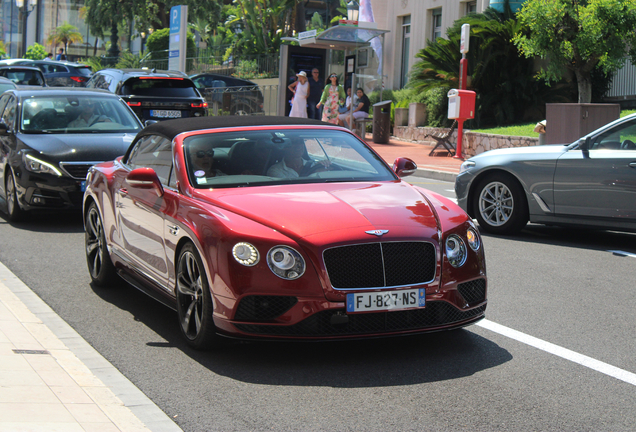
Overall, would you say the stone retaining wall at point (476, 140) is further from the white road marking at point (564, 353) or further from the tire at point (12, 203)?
the white road marking at point (564, 353)

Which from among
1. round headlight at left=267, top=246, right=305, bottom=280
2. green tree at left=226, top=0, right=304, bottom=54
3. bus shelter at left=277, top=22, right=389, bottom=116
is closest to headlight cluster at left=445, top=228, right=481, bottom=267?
round headlight at left=267, top=246, right=305, bottom=280

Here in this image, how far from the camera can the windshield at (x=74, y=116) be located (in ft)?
35.9

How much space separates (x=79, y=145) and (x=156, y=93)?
23.3 feet

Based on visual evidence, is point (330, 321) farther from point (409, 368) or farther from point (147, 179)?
point (147, 179)

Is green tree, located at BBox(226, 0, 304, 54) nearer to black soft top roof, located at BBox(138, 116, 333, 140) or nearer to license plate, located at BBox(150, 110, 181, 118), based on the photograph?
license plate, located at BBox(150, 110, 181, 118)

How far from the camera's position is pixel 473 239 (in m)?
5.08

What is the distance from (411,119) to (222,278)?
22.3 m

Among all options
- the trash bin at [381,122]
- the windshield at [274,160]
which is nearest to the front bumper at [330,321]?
the windshield at [274,160]

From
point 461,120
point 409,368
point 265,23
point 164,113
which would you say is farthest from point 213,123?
point 265,23

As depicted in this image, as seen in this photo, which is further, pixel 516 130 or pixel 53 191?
pixel 516 130

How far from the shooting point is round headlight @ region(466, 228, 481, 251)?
198 inches

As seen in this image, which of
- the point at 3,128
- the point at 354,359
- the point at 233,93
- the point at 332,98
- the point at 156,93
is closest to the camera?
the point at 354,359

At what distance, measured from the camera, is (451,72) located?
81.4ft

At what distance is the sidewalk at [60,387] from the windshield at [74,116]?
5.77 m
